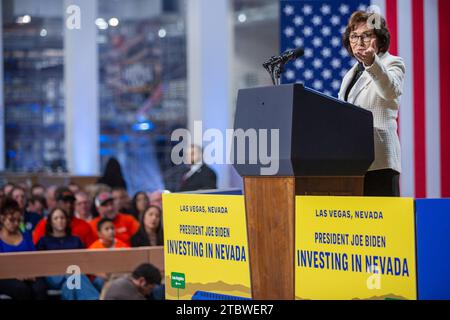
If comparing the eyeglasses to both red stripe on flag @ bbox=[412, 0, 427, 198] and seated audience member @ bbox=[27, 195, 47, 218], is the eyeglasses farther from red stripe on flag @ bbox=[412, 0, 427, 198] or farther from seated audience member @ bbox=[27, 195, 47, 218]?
seated audience member @ bbox=[27, 195, 47, 218]

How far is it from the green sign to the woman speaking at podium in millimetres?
742

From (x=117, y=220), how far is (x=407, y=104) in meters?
2.89

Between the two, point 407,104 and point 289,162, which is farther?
point 407,104

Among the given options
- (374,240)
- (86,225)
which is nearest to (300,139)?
(374,240)

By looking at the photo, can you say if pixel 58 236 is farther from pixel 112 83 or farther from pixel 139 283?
pixel 112 83

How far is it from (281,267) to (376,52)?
2.74 feet

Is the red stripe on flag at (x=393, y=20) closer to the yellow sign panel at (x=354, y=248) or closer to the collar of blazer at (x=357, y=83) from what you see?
the collar of blazer at (x=357, y=83)

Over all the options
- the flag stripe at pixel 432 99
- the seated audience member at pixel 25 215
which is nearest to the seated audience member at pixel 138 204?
the seated audience member at pixel 25 215

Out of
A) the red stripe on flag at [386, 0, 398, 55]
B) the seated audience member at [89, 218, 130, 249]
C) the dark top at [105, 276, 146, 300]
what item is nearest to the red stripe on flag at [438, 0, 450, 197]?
the red stripe on flag at [386, 0, 398, 55]

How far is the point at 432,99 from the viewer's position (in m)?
5.37

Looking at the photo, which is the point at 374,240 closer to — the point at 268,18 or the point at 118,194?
the point at 118,194

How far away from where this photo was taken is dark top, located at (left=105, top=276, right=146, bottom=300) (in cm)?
485

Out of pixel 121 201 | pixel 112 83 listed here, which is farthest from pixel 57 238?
pixel 112 83

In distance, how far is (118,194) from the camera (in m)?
8.36
